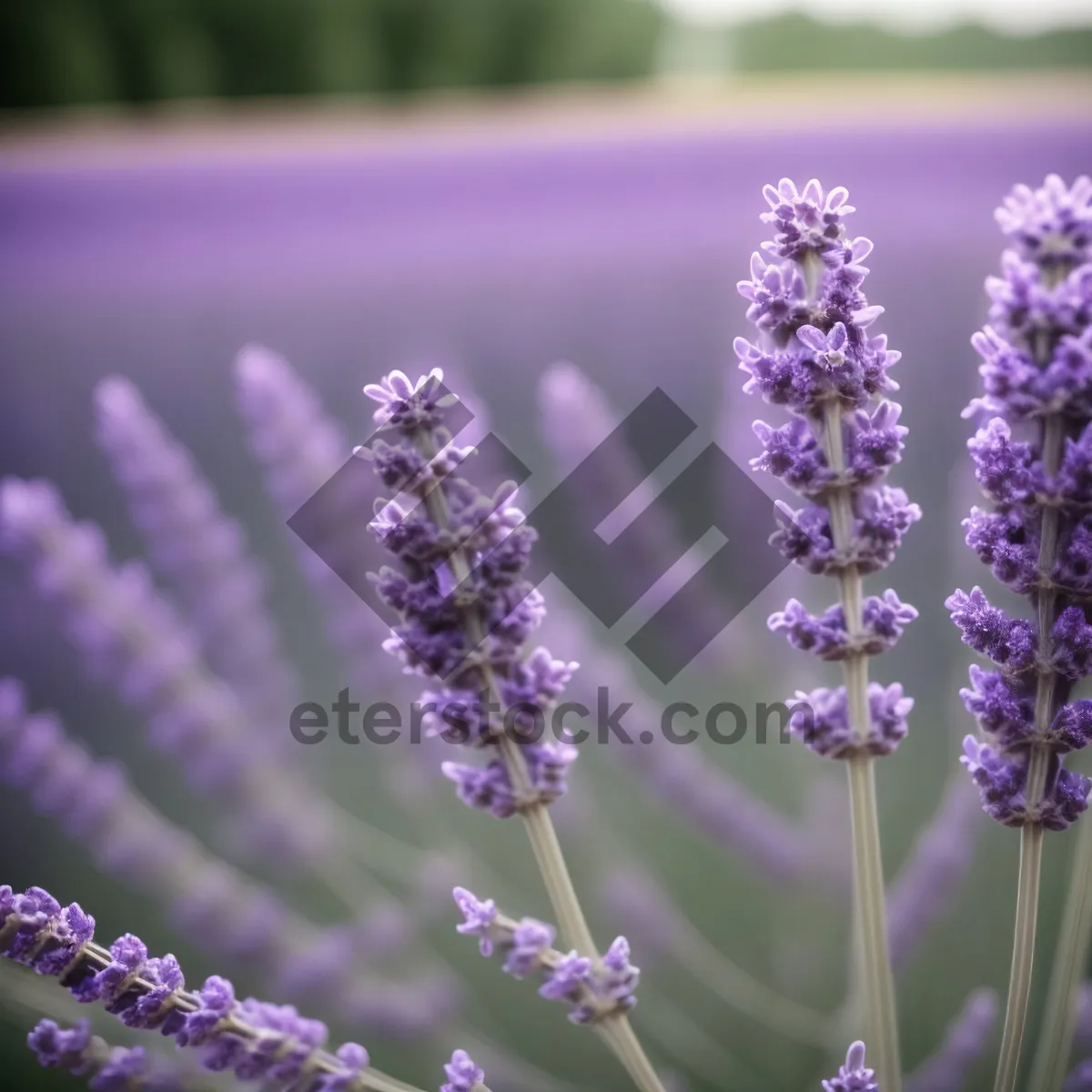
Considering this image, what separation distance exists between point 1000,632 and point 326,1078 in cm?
20

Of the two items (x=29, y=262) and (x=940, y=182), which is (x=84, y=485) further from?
(x=940, y=182)

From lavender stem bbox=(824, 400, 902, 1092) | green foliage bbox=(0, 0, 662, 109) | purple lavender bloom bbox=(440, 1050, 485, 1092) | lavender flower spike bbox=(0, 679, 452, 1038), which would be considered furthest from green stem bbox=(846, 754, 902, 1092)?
green foliage bbox=(0, 0, 662, 109)

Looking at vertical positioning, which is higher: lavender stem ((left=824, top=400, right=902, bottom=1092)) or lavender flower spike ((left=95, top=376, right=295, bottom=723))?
lavender flower spike ((left=95, top=376, right=295, bottom=723))

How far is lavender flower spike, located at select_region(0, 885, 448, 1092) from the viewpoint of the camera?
9.6 inches

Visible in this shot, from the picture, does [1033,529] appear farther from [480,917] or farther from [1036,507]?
[480,917]

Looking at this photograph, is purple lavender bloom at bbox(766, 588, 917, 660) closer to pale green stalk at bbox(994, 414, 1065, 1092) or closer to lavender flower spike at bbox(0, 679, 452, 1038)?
pale green stalk at bbox(994, 414, 1065, 1092)

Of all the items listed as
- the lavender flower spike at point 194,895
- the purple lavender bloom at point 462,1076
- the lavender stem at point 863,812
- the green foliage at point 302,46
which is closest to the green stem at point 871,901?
the lavender stem at point 863,812

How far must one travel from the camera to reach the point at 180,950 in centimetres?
57

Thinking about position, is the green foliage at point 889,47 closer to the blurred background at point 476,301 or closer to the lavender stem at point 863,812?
the blurred background at point 476,301

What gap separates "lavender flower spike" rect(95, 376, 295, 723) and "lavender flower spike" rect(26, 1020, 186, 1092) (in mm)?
266

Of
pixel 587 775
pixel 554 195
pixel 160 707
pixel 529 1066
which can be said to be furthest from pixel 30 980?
pixel 554 195

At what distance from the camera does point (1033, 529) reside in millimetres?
237

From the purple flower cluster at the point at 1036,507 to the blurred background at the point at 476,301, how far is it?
13.3 inches

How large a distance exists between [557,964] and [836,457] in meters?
0.14
